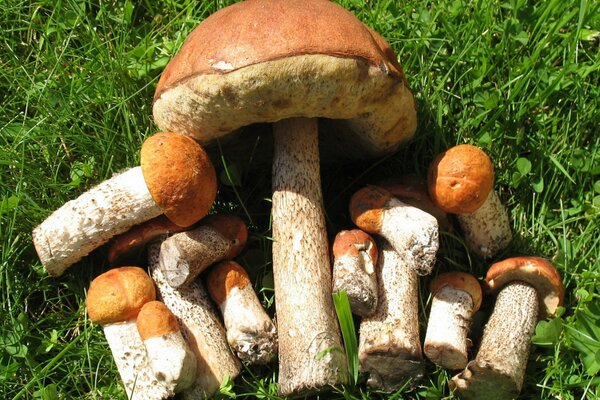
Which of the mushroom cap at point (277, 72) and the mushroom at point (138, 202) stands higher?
the mushroom cap at point (277, 72)

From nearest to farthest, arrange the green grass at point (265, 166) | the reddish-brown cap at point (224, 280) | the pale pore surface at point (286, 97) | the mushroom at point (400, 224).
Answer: the pale pore surface at point (286, 97)
the mushroom at point (400, 224)
the reddish-brown cap at point (224, 280)
the green grass at point (265, 166)

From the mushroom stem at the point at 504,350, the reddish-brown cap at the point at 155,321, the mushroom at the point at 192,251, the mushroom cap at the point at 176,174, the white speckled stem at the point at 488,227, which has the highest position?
the mushroom cap at the point at 176,174

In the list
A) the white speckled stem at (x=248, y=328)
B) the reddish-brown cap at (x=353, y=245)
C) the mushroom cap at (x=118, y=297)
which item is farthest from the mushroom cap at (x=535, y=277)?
the mushroom cap at (x=118, y=297)

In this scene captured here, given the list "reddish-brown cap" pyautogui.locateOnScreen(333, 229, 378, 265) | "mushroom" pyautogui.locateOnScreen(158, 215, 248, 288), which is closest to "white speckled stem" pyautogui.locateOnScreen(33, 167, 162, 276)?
"mushroom" pyautogui.locateOnScreen(158, 215, 248, 288)

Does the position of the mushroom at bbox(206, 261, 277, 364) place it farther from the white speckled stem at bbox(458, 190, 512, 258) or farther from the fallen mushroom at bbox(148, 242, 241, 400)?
the white speckled stem at bbox(458, 190, 512, 258)

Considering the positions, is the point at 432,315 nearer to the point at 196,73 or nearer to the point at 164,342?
the point at 164,342

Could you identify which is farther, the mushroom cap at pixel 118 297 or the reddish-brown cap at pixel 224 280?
the reddish-brown cap at pixel 224 280

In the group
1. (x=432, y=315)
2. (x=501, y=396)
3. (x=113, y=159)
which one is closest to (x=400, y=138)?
(x=432, y=315)

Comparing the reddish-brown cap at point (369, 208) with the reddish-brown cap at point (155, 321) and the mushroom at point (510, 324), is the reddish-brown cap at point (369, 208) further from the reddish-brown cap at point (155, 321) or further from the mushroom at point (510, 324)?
A: the reddish-brown cap at point (155, 321)
